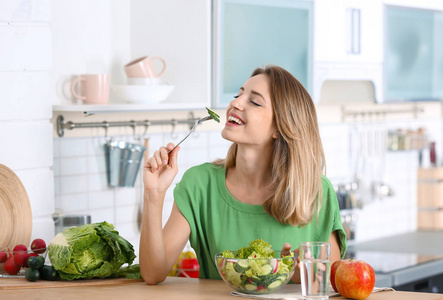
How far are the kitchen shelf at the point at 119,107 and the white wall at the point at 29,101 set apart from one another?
0.67 ft

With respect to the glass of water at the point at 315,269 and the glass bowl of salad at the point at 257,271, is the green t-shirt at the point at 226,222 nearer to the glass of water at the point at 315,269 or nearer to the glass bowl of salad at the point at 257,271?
the glass bowl of salad at the point at 257,271

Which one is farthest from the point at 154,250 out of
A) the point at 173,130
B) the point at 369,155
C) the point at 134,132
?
the point at 369,155

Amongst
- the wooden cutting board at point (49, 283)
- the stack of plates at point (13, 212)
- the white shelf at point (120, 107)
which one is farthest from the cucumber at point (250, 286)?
the white shelf at point (120, 107)

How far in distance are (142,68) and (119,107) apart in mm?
242

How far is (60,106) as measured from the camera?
306 cm

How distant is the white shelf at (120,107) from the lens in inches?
121

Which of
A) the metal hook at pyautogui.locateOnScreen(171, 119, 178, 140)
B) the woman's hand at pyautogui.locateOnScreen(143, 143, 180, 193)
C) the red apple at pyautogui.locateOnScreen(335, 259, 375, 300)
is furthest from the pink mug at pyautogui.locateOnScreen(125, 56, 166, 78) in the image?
the red apple at pyautogui.locateOnScreen(335, 259, 375, 300)

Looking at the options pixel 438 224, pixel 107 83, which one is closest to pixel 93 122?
pixel 107 83

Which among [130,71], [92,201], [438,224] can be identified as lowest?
[438,224]

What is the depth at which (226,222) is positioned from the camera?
2.54 meters

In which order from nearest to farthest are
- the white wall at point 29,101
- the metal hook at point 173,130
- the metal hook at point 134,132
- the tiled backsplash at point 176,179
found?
1. the white wall at point 29,101
2. the tiled backsplash at point 176,179
3. the metal hook at point 134,132
4. the metal hook at point 173,130

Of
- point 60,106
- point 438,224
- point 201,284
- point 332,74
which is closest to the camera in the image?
point 201,284

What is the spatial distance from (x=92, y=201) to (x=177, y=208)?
1.02 metres

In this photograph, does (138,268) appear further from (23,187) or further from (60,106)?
(60,106)
